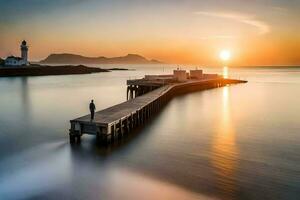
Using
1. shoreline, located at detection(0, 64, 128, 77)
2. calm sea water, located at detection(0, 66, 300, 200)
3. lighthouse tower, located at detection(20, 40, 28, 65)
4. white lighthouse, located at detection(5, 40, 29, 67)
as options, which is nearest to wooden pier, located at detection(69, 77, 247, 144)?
calm sea water, located at detection(0, 66, 300, 200)

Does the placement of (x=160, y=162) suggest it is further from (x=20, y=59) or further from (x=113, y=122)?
(x=20, y=59)

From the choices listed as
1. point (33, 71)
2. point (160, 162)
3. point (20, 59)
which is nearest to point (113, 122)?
point (160, 162)

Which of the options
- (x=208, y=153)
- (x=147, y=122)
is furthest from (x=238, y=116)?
(x=208, y=153)

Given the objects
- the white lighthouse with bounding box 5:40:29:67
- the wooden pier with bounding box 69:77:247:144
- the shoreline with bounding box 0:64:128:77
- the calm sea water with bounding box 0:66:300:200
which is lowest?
the calm sea water with bounding box 0:66:300:200

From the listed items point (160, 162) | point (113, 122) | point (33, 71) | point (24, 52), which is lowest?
point (160, 162)

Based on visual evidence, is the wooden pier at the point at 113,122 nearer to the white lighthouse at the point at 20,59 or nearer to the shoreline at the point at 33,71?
the shoreline at the point at 33,71

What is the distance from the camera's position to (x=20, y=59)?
419ft

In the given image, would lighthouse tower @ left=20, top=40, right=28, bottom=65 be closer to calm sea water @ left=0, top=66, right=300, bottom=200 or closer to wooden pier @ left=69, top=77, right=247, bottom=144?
calm sea water @ left=0, top=66, right=300, bottom=200

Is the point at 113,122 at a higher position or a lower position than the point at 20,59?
lower

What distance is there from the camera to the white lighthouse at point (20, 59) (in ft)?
404

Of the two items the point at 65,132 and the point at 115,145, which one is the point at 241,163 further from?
the point at 65,132

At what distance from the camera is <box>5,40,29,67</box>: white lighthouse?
123 m

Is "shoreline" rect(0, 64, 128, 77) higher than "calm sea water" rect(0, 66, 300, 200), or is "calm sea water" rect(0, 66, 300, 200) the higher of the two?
"shoreline" rect(0, 64, 128, 77)

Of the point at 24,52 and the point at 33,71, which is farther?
the point at 24,52
